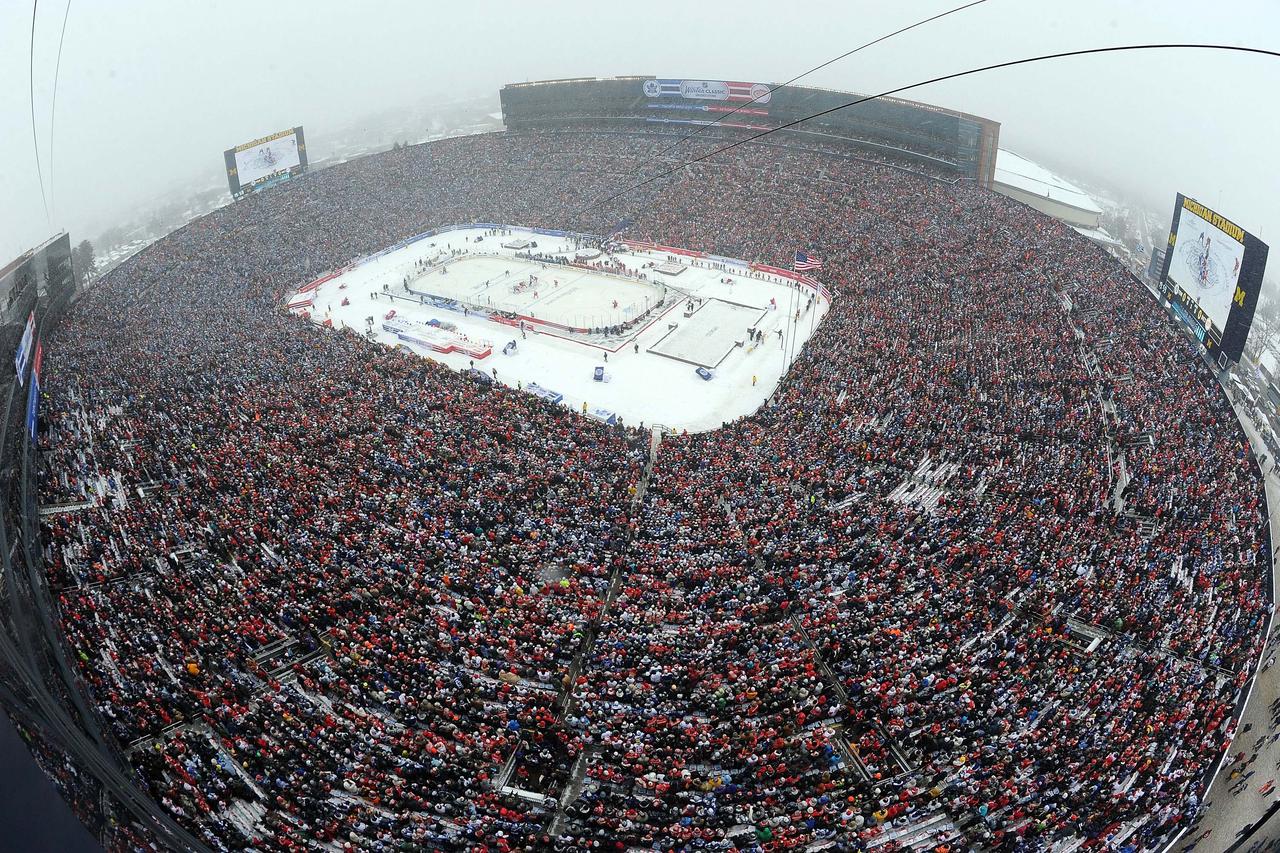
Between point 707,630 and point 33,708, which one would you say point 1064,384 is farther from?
point 33,708

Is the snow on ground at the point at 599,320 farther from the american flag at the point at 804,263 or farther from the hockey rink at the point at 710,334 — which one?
the american flag at the point at 804,263

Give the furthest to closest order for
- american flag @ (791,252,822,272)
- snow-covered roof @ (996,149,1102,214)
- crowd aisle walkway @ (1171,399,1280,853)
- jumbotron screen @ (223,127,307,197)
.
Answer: jumbotron screen @ (223,127,307,197) → snow-covered roof @ (996,149,1102,214) → american flag @ (791,252,822,272) → crowd aisle walkway @ (1171,399,1280,853)

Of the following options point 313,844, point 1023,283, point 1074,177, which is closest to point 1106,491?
point 1023,283

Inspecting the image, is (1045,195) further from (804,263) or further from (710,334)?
(710,334)

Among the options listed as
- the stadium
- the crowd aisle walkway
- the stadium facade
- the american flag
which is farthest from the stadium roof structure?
the crowd aisle walkway

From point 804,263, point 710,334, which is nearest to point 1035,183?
point 804,263

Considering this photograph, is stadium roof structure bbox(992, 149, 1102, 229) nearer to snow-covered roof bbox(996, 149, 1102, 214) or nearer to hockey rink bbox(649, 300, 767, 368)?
snow-covered roof bbox(996, 149, 1102, 214)

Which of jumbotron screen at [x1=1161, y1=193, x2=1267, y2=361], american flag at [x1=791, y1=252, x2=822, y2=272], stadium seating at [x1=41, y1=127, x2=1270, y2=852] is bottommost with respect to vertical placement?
stadium seating at [x1=41, y1=127, x2=1270, y2=852]
